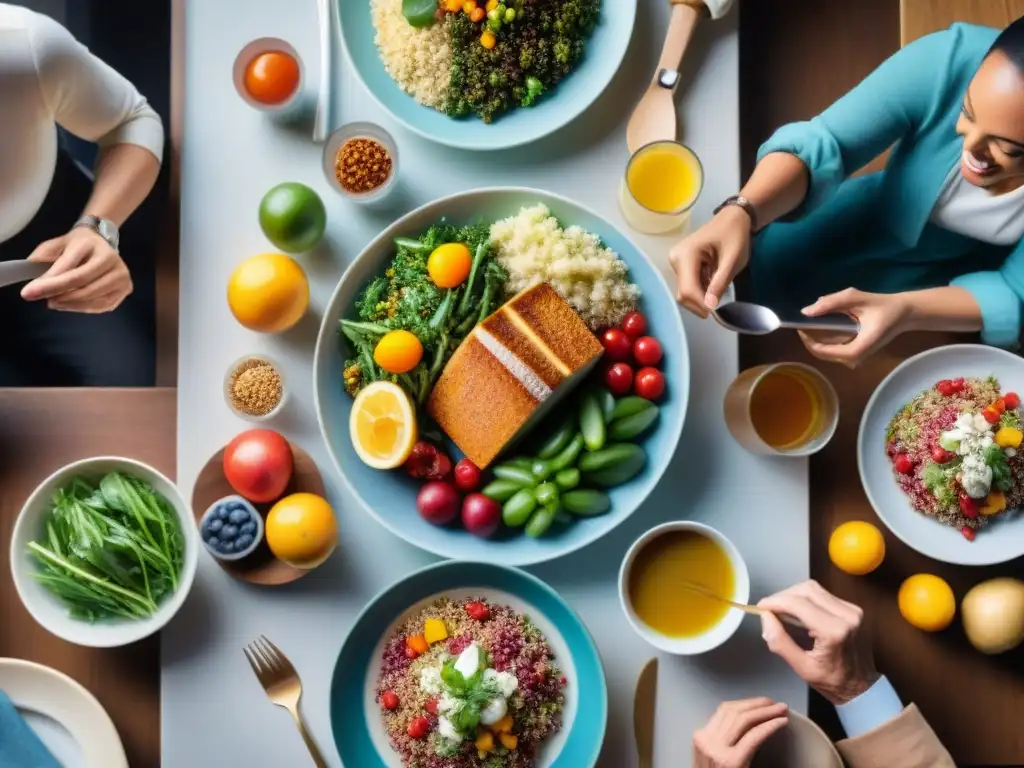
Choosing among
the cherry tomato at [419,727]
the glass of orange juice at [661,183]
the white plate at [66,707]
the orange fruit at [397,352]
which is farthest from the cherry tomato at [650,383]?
the white plate at [66,707]

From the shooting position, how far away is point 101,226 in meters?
1.26

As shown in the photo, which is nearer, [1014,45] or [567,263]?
[1014,45]

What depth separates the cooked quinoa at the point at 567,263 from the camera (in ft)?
4.04

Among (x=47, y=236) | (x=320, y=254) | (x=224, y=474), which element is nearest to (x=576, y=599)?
(x=224, y=474)

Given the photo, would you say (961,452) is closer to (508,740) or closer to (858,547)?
(858,547)

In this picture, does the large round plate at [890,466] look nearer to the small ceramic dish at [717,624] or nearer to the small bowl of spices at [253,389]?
the small ceramic dish at [717,624]

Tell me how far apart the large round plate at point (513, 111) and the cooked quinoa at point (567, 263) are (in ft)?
0.42

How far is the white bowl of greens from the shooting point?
118 cm

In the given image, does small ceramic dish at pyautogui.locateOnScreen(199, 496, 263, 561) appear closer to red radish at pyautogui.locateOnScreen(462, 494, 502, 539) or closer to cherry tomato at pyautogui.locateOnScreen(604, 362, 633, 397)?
red radish at pyautogui.locateOnScreen(462, 494, 502, 539)

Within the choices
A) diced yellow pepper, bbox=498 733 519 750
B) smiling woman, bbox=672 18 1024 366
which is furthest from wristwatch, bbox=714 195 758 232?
diced yellow pepper, bbox=498 733 519 750

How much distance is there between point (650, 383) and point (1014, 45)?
1.99 ft

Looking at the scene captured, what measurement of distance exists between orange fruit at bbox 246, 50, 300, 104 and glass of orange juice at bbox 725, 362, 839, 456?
802 millimetres

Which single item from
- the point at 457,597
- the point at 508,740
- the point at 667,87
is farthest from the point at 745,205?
the point at 508,740

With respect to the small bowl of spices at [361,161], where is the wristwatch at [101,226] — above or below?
below
